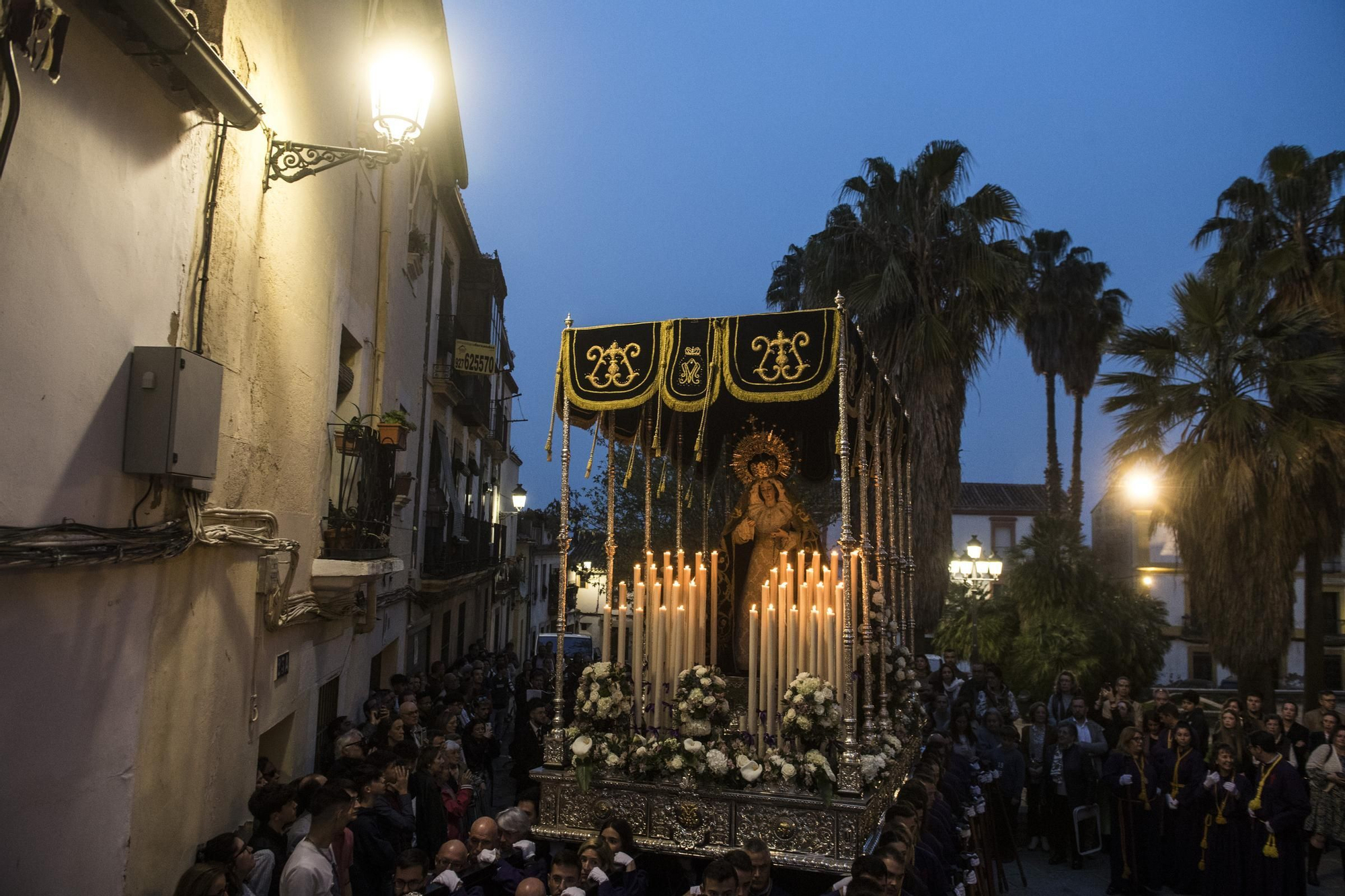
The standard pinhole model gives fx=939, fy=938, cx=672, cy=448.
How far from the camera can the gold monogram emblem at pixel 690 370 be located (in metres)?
6.77

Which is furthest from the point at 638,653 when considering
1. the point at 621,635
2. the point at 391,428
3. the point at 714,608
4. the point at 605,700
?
the point at 391,428

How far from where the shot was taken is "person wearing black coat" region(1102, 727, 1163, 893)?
8172 mm

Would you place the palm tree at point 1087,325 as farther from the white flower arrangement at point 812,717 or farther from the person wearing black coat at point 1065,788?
the white flower arrangement at point 812,717

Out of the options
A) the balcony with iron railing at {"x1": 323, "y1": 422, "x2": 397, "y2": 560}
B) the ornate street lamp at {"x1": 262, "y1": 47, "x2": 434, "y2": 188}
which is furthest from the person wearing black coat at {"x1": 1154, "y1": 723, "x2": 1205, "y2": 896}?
the ornate street lamp at {"x1": 262, "y1": 47, "x2": 434, "y2": 188}

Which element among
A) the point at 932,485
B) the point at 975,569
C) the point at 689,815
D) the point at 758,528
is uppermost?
the point at 932,485

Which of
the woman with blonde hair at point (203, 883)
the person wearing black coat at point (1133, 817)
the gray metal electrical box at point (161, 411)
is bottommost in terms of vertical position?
the person wearing black coat at point (1133, 817)

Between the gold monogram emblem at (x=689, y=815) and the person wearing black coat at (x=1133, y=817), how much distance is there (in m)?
4.52

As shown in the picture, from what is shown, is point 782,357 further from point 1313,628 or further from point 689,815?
point 1313,628

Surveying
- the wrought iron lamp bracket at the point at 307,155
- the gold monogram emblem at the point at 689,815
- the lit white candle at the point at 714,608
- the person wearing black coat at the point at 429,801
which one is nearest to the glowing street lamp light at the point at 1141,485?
the lit white candle at the point at 714,608

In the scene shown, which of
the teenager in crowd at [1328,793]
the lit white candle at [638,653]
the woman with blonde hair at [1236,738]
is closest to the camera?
the lit white candle at [638,653]

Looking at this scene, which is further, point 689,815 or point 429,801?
point 429,801

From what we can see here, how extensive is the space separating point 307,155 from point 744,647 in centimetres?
524

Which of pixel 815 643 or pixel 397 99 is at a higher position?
pixel 397 99

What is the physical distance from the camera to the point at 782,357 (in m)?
6.51
